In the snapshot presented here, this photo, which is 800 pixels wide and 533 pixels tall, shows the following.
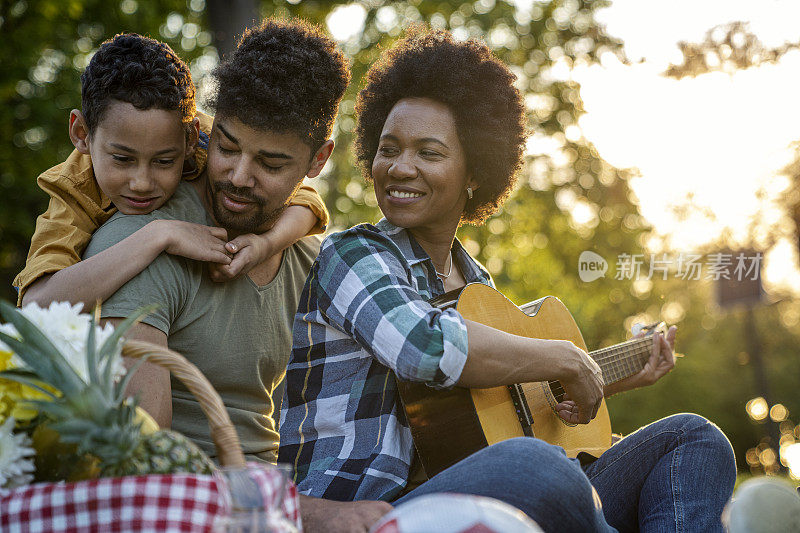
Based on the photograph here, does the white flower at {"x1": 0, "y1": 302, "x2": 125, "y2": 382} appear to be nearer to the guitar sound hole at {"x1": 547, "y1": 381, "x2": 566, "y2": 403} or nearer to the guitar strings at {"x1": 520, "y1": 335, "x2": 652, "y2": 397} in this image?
the guitar sound hole at {"x1": 547, "y1": 381, "x2": 566, "y2": 403}

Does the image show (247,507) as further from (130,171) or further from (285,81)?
(285,81)

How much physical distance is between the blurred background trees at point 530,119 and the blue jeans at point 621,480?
23.7ft

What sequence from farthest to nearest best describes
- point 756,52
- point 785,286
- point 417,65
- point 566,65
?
point 785,286 < point 566,65 < point 756,52 < point 417,65

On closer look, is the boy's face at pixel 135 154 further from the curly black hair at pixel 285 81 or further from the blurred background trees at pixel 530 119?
the blurred background trees at pixel 530 119

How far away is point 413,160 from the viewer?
8.47ft

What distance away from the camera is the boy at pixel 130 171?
231 cm

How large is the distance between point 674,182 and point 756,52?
6.80 feet

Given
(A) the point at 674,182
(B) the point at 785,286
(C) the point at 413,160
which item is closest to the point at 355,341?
(C) the point at 413,160

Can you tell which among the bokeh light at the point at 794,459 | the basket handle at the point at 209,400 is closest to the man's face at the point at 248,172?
the basket handle at the point at 209,400

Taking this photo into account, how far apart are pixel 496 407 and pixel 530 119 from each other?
9.99 m

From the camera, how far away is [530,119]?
11820mm

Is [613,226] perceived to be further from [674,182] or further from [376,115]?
[376,115]

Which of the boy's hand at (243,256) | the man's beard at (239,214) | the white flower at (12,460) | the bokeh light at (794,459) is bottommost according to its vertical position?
the bokeh light at (794,459)

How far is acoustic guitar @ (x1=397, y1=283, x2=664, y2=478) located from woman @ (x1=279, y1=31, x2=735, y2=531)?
0.26ft
